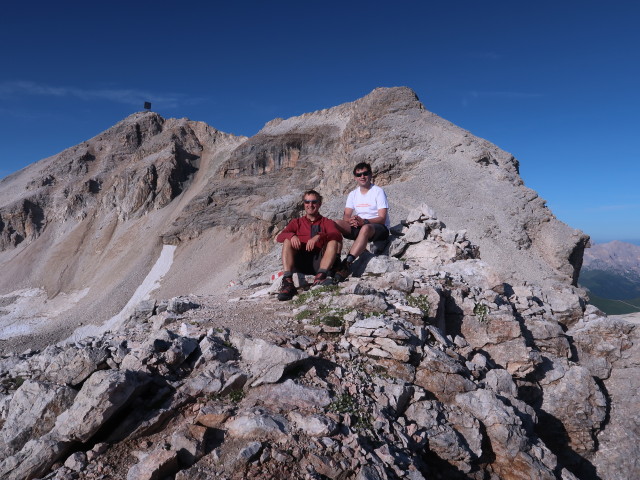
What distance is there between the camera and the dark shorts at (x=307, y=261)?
997 centimetres

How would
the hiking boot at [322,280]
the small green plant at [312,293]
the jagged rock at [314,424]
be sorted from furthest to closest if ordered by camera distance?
the hiking boot at [322,280] < the small green plant at [312,293] < the jagged rock at [314,424]

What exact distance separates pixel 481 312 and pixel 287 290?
469cm

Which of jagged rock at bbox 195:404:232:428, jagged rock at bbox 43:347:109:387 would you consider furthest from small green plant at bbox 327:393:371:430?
jagged rock at bbox 43:347:109:387

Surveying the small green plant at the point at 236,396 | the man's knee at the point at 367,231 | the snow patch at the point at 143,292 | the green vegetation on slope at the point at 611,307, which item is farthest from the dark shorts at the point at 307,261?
the green vegetation on slope at the point at 611,307

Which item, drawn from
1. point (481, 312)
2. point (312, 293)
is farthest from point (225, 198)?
point (481, 312)

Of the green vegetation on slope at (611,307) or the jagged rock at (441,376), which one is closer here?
the jagged rock at (441,376)

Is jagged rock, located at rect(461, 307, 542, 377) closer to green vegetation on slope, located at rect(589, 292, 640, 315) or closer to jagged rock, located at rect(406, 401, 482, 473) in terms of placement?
jagged rock, located at rect(406, 401, 482, 473)

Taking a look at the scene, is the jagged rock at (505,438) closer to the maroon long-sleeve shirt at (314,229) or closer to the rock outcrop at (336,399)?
the rock outcrop at (336,399)

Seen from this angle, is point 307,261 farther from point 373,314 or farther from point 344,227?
point 373,314

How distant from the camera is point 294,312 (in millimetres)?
8211

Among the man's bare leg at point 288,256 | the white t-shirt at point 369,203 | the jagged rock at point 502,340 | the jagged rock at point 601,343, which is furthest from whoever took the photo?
the white t-shirt at point 369,203

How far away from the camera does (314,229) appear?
983cm

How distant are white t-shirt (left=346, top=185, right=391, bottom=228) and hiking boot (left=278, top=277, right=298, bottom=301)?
354cm

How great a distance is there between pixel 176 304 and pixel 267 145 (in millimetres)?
46227
